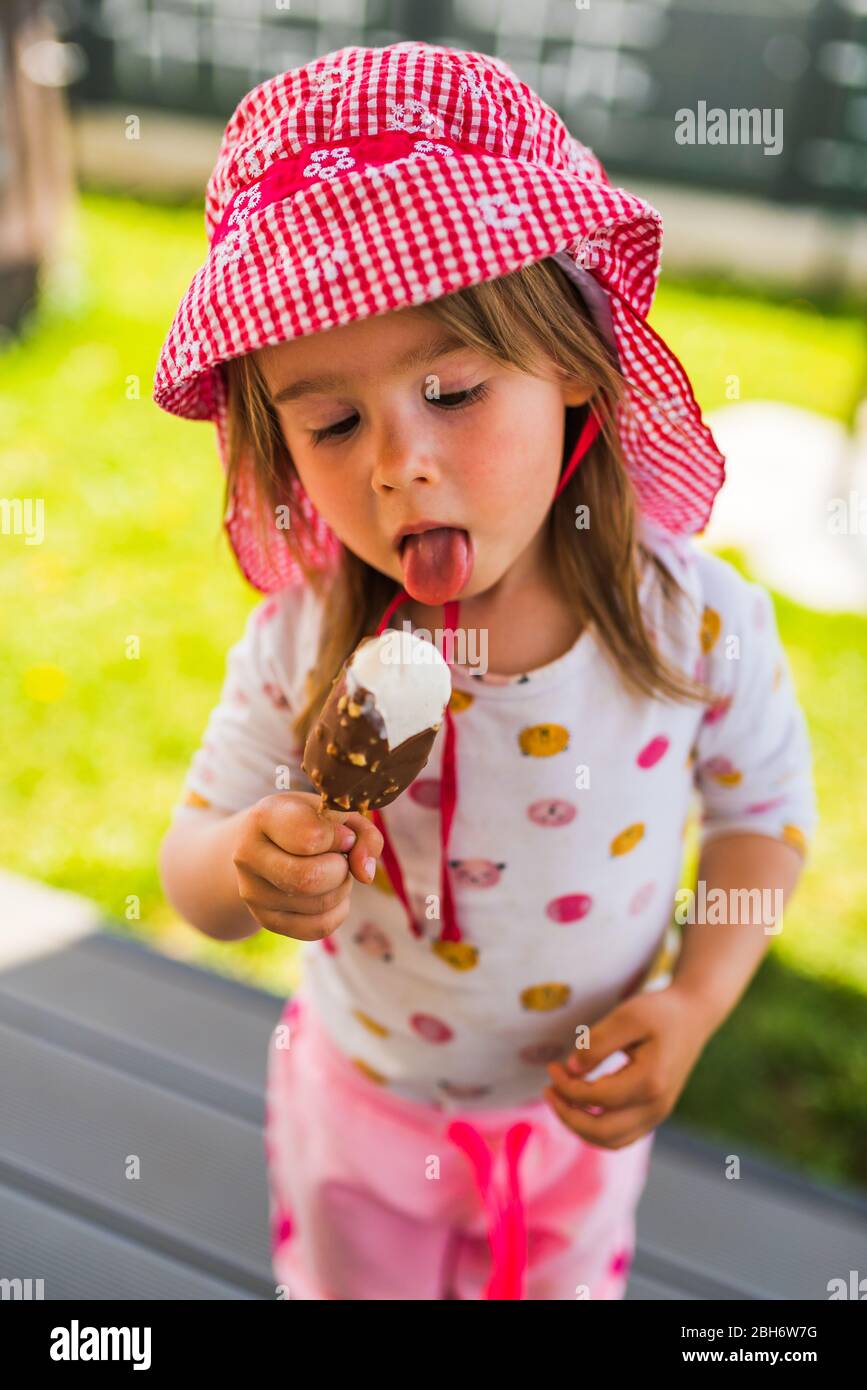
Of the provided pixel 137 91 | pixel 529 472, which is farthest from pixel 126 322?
pixel 529 472

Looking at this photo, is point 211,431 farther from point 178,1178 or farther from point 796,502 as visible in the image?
point 178,1178

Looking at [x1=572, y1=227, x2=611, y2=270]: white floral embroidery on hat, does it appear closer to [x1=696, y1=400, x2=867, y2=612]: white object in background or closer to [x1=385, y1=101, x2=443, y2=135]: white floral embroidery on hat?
[x1=385, y1=101, x2=443, y2=135]: white floral embroidery on hat

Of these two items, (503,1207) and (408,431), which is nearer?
(408,431)

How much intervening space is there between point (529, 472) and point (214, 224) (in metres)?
0.39

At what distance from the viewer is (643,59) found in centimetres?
618

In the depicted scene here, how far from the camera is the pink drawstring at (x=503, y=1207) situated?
A: 1.47 meters

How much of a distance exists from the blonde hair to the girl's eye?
0.11 metres

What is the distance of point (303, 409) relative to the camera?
1111mm

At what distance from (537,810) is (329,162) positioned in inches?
26.6

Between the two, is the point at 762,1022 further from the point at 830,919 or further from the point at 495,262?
the point at 495,262

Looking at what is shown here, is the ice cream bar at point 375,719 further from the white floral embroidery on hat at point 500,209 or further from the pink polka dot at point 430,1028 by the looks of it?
the pink polka dot at point 430,1028

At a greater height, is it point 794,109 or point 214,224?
point 794,109

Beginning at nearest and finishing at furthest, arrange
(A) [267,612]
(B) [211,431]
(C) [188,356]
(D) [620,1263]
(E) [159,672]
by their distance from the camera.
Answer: (C) [188,356] → (A) [267,612] → (D) [620,1263] → (E) [159,672] → (B) [211,431]

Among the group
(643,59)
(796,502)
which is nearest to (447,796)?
(796,502)
